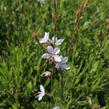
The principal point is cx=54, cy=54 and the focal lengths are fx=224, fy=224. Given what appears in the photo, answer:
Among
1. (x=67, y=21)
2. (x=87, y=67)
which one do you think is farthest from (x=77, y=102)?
(x=67, y=21)

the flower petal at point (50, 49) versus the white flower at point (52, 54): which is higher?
the flower petal at point (50, 49)

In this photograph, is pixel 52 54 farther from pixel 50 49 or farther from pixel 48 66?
pixel 48 66

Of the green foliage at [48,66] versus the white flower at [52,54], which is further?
the green foliage at [48,66]

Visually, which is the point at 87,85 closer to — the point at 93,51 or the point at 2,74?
the point at 93,51

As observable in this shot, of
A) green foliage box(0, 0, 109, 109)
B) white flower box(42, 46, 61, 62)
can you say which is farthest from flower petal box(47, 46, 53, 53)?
green foliage box(0, 0, 109, 109)

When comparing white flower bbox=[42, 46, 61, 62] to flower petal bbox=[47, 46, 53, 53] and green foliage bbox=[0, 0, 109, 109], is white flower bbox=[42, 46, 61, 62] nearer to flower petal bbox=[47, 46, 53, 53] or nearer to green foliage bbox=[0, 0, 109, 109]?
flower petal bbox=[47, 46, 53, 53]

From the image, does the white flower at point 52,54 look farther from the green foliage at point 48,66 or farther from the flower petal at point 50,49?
the green foliage at point 48,66

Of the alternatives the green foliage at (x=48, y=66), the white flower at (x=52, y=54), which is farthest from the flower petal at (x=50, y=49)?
the green foliage at (x=48, y=66)

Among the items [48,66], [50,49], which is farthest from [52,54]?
[48,66]
